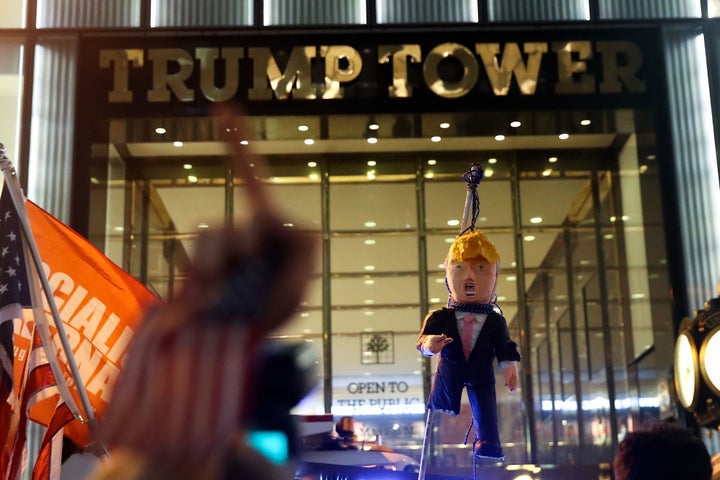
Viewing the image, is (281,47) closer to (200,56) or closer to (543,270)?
(200,56)

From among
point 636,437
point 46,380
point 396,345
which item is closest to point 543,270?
point 396,345

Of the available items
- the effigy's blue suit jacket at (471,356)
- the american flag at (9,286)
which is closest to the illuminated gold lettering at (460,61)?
the american flag at (9,286)

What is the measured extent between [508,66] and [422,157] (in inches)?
105

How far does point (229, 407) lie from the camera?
3.13ft

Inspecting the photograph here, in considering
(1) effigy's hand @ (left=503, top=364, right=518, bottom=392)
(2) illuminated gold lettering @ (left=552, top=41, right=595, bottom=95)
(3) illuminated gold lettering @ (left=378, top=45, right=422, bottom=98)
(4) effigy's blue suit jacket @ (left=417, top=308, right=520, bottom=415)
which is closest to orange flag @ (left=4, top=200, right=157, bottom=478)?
Result: (4) effigy's blue suit jacket @ (left=417, top=308, right=520, bottom=415)

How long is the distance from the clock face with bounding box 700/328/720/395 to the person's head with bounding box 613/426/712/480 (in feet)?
12.3

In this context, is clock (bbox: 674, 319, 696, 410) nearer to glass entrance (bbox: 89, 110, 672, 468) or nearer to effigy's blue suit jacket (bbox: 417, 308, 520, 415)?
effigy's blue suit jacket (bbox: 417, 308, 520, 415)

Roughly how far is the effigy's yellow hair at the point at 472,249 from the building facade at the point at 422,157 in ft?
24.7

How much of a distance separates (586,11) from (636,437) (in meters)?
11.3

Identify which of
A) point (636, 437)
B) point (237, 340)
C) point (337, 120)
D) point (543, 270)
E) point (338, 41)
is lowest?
point (636, 437)

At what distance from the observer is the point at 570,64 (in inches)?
477

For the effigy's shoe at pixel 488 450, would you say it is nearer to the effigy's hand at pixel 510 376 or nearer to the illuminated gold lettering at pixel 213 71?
the effigy's hand at pixel 510 376

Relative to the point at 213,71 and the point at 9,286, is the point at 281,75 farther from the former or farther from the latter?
the point at 9,286

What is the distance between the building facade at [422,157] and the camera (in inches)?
477
